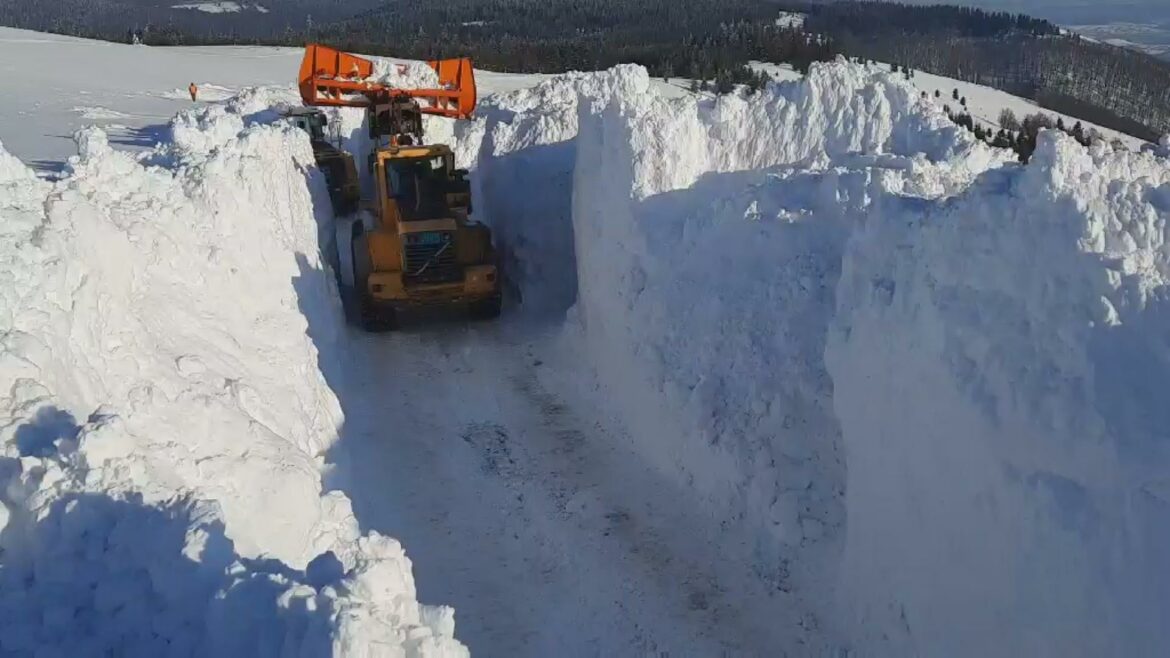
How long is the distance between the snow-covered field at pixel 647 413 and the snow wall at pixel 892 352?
0.09ft

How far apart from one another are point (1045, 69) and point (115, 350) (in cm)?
4089

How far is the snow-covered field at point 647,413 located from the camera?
15.7ft

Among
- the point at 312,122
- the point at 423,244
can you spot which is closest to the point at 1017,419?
the point at 423,244

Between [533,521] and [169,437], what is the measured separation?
3.63 m

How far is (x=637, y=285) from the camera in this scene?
423 inches

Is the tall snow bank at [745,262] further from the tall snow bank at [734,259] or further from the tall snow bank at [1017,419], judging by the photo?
the tall snow bank at [1017,419]

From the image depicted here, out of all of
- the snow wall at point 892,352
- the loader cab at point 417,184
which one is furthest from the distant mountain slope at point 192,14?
the snow wall at point 892,352

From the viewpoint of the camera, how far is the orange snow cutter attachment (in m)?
16.0

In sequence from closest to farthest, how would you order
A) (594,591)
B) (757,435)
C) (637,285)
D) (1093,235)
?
1. (1093,235)
2. (594,591)
3. (757,435)
4. (637,285)

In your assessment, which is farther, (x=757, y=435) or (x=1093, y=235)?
(x=757, y=435)

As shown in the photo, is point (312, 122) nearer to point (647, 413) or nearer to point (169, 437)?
point (647, 413)

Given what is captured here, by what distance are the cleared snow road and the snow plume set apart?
1.02 m

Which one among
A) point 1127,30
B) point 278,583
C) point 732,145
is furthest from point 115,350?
point 1127,30

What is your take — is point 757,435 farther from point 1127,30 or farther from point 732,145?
point 1127,30
